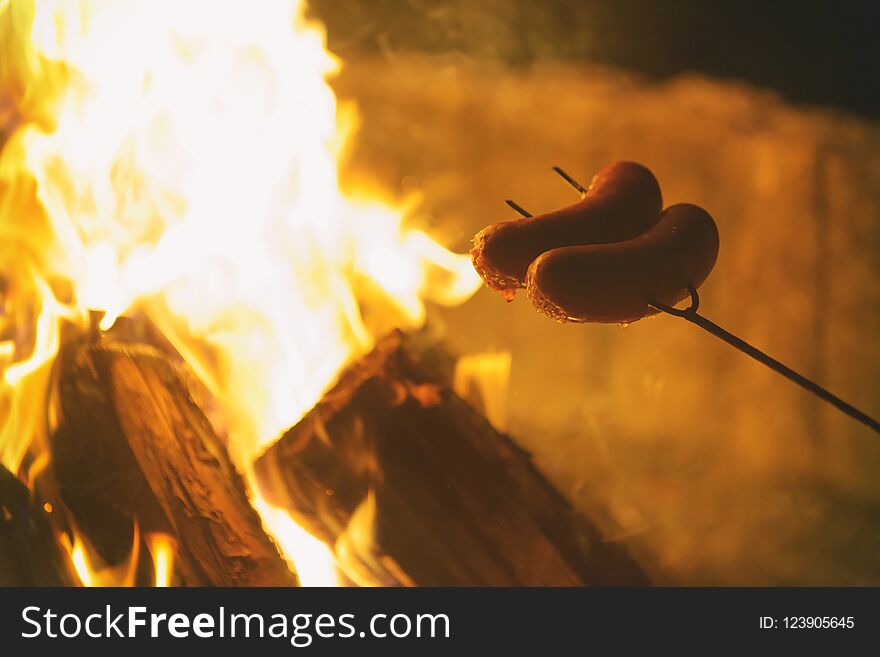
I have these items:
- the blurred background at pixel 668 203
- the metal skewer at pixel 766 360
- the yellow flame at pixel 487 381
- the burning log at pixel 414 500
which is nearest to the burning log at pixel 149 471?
the burning log at pixel 414 500

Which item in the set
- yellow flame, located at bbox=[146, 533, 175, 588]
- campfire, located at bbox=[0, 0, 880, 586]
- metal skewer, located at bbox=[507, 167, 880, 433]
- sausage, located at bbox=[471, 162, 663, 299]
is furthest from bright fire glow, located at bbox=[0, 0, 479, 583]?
metal skewer, located at bbox=[507, 167, 880, 433]

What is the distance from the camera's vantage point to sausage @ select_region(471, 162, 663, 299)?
1.28 meters

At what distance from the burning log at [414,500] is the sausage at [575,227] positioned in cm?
51

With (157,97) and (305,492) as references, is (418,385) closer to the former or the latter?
(305,492)

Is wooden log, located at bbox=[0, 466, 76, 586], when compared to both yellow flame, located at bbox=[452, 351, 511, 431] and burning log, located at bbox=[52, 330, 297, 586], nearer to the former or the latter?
burning log, located at bbox=[52, 330, 297, 586]

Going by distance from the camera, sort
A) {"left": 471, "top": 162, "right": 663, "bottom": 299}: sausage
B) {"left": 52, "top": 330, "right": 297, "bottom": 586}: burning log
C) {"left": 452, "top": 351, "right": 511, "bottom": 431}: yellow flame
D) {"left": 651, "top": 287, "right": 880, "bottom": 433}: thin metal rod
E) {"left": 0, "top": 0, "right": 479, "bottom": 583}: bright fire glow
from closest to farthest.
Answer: {"left": 651, "top": 287, "right": 880, "bottom": 433}: thin metal rod, {"left": 471, "top": 162, "right": 663, "bottom": 299}: sausage, {"left": 52, "top": 330, "right": 297, "bottom": 586}: burning log, {"left": 0, "top": 0, "right": 479, "bottom": 583}: bright fire glow, {"left": 452, "top": 351, "right": 511, "bottom": 431}: yellow flame

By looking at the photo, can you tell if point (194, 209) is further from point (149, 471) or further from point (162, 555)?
point (162, 555)

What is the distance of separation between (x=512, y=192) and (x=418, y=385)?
788 millimetres

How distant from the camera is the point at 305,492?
5.74 feet

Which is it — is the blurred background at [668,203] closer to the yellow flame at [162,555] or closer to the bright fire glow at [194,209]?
the bright fire glow at [194,209]

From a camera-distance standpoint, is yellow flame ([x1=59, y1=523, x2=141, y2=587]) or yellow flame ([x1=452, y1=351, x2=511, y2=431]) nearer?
yellow flame ([x1=59, y1=523, x2=141, y2=587])

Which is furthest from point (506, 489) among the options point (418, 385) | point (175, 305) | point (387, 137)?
point (387, 137)

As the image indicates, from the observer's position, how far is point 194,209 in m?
2.05

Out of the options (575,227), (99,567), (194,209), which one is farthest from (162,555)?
(575,227)
